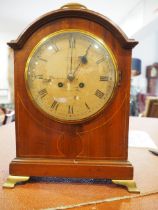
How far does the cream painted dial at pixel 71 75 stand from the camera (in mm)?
494

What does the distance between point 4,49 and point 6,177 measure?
5157 mm

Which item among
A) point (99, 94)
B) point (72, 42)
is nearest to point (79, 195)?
point (99, 94)

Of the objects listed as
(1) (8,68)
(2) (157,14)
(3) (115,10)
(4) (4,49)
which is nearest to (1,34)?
(4) (4,49)

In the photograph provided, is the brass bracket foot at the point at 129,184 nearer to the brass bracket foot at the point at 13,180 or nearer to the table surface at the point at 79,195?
the table surface at the point at 79,195

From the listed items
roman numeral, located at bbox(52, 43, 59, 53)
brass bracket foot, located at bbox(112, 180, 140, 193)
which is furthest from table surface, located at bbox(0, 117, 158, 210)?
roman numeral, located at bbox(52, 43, 59, 53)

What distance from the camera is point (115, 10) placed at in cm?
410

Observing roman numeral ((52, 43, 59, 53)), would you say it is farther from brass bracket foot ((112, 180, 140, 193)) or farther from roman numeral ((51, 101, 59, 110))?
brass bracket foot ((112, 180, 140, 193))

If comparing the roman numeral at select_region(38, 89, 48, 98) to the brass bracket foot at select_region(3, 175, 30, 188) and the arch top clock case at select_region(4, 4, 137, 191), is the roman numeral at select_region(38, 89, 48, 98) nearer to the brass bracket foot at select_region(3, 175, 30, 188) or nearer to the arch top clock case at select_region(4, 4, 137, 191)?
the arch top clock case at select_region(4, 4, 137, 191)

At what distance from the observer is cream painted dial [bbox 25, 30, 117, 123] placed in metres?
0.49

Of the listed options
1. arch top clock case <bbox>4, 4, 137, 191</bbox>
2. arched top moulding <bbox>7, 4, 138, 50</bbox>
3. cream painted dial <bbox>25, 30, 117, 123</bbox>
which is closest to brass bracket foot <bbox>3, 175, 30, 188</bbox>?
arch top clock case <bbox>4, 4, 137, 191</bbox>

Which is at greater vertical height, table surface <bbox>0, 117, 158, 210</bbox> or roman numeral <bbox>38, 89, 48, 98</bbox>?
roman numeral <bbox>38, 89, 48, 98</bbox>

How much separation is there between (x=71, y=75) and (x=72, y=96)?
5cm

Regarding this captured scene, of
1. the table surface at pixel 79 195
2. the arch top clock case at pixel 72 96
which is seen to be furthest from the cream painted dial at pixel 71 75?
the table surface at pixel 79 195

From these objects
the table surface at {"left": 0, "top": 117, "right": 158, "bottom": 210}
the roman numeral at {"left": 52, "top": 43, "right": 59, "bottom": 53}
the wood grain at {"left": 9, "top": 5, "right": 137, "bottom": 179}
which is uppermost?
the roman numeral at {"left": 52, "top": 43, "right": 59, "bottom": 53}
